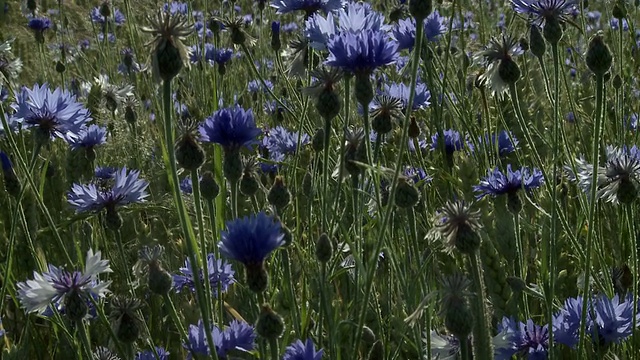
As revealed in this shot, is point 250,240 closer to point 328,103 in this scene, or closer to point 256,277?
point 256,277

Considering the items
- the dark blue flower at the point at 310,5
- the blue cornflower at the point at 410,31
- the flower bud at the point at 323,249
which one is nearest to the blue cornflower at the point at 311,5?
the dark blue flower at the point at 310,5

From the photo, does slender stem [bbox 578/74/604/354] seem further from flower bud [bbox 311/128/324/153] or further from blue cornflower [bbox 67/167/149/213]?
blue cornflower [bbox 67/167/149/213]

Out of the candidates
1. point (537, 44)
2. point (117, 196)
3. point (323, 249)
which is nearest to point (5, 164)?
point (117, 196)

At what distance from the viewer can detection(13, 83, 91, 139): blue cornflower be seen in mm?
1487

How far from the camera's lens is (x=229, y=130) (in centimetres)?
122

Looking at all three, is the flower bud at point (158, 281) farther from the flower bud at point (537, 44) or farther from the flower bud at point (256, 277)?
the flower bud at point (537, 44)

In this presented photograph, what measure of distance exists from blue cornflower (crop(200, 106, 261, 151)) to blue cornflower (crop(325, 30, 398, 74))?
0.18 meters

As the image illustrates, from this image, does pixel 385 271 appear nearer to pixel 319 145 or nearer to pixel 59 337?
pixel 319 145

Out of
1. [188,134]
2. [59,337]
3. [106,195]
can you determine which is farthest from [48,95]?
[188,134]

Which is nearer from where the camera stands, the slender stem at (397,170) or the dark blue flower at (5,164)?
the slender stem at (397,170)

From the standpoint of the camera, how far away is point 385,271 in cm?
168

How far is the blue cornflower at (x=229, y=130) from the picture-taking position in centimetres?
121

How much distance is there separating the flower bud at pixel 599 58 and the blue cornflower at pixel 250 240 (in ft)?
1.80

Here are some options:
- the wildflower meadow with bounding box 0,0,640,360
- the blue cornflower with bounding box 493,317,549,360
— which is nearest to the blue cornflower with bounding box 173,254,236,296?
the wildflower meadow with bounding box 0,0,640,360
